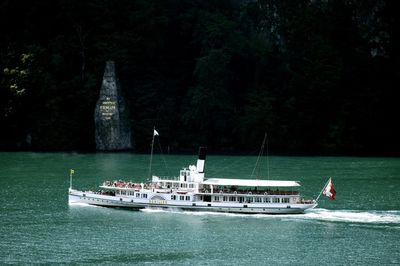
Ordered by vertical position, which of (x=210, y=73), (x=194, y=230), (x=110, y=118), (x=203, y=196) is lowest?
(x=194, y=230)

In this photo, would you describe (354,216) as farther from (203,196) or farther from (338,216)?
(203,196)

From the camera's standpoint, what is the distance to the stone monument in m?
131

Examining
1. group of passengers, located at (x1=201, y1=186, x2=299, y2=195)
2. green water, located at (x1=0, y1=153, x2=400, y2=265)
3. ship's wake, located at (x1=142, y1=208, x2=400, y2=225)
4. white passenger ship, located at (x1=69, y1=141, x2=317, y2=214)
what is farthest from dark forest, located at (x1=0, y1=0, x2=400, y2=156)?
group of passengers, located at (x1=201, y1=186, x2=299, y2=195)

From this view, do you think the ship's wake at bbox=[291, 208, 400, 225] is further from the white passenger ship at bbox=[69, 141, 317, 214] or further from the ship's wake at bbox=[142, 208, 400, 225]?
the white passenger ship at bbox=[69, 141, 317, 214]

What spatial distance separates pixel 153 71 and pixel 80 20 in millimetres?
12675

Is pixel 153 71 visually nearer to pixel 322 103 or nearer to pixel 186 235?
pixel 322 103

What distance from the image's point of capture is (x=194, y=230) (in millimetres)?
69062

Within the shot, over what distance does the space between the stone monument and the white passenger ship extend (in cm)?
5230

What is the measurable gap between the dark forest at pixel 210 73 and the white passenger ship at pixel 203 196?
5183 centimetres

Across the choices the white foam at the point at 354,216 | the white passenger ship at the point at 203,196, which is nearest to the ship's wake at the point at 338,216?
the white foam at the point at 354,216

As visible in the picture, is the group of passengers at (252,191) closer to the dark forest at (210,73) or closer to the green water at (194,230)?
the green water at (194,230)

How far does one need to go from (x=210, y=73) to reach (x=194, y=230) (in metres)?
65.4

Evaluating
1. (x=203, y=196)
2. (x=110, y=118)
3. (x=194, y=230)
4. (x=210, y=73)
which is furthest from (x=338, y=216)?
(x=110, y=118)

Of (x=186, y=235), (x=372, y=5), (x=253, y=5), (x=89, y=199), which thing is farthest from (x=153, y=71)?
(x=186, y=235)
